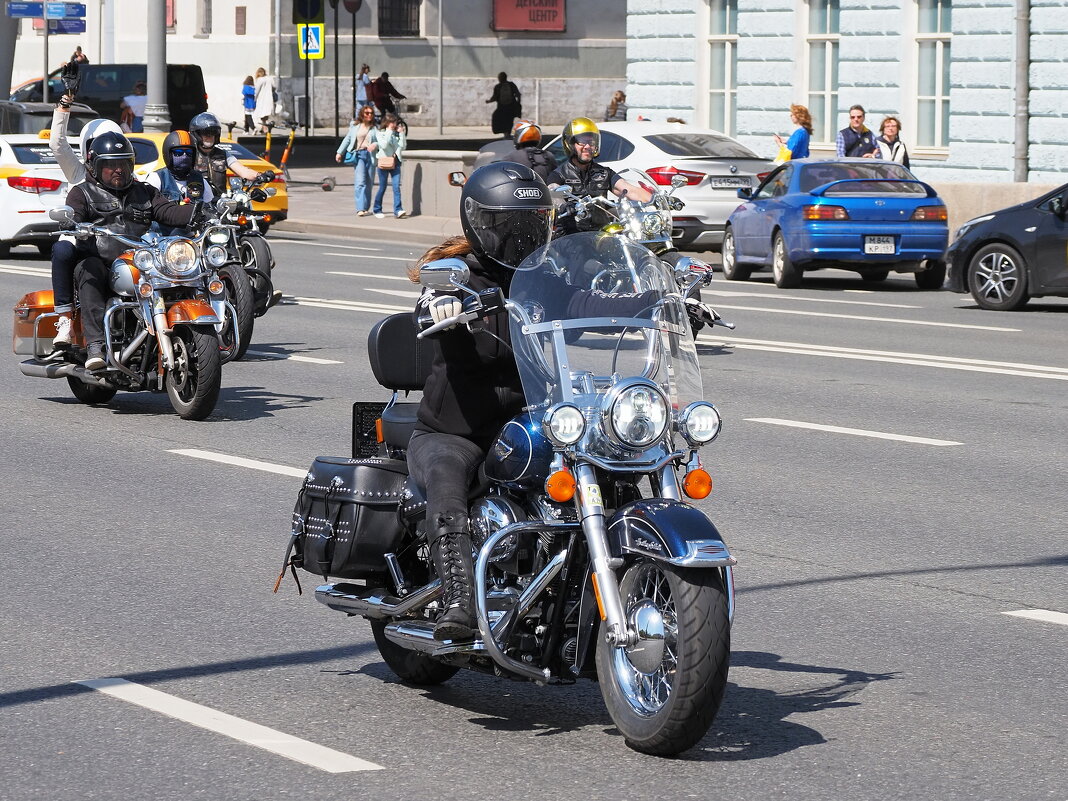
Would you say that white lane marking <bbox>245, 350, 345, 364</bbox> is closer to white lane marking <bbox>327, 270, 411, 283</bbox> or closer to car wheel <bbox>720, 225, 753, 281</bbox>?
white lane marking <bbox>327, 270, 411, 283</bbox>

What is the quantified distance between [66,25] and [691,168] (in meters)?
23.6

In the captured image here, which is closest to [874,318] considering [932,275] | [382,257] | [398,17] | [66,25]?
[932,275]

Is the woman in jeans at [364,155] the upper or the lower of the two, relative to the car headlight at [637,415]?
upper

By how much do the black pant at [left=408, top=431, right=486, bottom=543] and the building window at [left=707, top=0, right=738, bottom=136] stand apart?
28186mm

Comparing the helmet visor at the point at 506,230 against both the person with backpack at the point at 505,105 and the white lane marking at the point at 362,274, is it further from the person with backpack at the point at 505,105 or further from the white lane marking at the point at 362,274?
the person with backpack at the point at 505,105

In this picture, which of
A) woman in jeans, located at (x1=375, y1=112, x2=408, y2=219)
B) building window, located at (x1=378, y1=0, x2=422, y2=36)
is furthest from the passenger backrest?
building window, located at (x1=378, y1=0, x2=422, y2=36)

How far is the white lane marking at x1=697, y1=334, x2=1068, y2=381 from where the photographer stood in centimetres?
1474

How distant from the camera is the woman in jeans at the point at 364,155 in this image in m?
32.5

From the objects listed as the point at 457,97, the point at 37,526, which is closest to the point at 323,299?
the point at 37,526

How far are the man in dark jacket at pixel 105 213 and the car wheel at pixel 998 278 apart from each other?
9.72 metres

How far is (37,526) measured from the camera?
8750 mm

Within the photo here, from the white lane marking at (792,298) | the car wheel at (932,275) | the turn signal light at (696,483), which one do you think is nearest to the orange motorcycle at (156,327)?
the turn signal light at (696,483)

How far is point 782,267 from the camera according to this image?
894 inches

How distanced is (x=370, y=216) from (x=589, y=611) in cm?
2867
